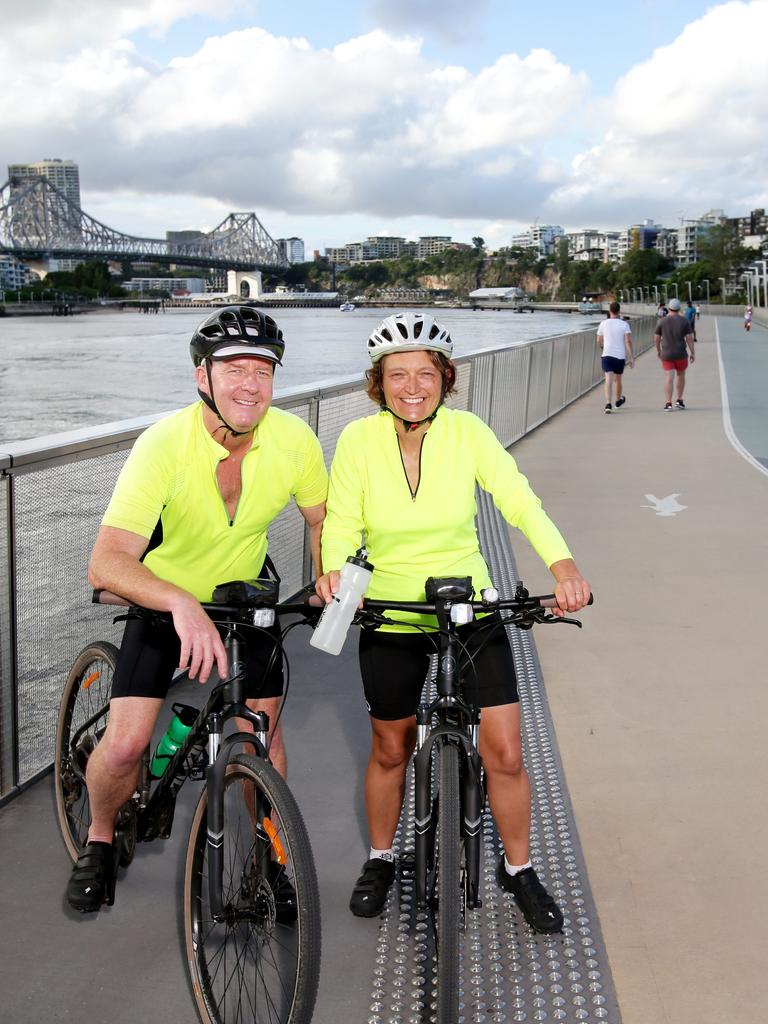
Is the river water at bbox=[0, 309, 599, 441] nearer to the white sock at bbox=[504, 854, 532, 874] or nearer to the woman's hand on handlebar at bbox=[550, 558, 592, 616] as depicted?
the white sock at bbox=[504, 854, 532, 874]

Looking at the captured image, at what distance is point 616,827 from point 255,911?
1.62 metres

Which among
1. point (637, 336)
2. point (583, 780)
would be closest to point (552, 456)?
point (583, 780)

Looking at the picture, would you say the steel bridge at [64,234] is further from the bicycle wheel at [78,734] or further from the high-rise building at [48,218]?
the bicycle wheel at [78,734]

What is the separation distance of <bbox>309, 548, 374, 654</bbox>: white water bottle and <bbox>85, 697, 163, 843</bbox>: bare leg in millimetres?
552

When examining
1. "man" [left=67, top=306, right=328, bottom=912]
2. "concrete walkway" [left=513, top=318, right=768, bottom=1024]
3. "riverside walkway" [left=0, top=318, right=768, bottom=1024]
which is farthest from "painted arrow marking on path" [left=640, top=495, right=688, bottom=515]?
"man" [left=67, top=306, right=328, bottom=912]

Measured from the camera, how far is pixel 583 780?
164 inches

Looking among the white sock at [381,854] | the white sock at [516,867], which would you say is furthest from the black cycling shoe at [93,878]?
the white sock at [516,867]

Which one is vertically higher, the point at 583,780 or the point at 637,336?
the point at 637,336

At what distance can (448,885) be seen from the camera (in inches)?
101

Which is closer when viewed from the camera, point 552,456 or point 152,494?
point 152,494

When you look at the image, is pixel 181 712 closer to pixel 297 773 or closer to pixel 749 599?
pixel 297 773

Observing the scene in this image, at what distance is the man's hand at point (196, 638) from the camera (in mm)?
2480

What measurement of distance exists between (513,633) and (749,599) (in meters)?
1.54

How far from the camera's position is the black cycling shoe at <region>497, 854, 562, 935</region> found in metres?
3.07
